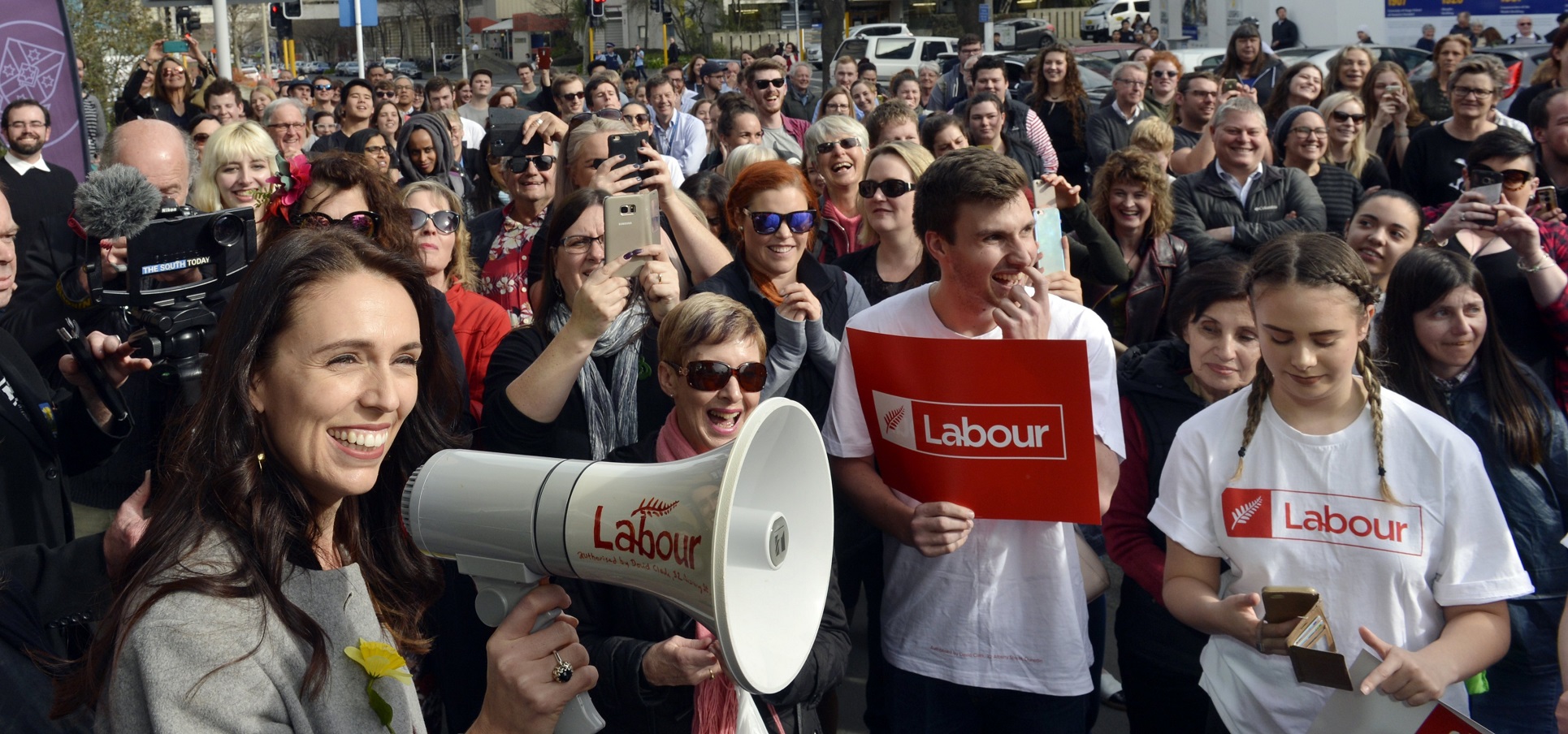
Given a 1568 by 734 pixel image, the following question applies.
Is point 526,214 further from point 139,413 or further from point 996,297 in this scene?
Result: point 996,297

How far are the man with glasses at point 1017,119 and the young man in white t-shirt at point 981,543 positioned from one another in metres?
4.71

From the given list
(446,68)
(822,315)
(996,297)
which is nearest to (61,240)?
(822,315)

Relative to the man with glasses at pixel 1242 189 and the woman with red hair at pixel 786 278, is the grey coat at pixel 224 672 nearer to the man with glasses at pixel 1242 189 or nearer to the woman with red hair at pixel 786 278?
the woman with red hair at pixel 786 278

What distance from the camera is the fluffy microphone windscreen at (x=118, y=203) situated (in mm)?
3043

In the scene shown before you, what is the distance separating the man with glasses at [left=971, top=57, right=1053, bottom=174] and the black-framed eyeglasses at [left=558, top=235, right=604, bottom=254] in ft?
14.9

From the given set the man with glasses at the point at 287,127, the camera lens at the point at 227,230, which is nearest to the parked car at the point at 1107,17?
the man with glasses at the point at 287,127

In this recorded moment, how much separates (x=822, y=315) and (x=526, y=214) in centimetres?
221

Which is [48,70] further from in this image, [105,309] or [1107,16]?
[1107,16]

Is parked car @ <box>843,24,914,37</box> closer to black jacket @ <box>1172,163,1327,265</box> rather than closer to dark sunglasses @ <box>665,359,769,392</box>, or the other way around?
black jacket @ <box>1172,163,1327,265</box>

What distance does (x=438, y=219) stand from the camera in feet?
13.5

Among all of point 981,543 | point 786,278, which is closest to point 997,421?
point 981,543

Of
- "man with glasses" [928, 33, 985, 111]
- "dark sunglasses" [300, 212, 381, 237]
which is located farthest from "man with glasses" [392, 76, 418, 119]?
"dark sunglasses" [300, 212, 381, 237]

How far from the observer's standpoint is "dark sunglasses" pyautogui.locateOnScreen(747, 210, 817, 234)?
3699 mm

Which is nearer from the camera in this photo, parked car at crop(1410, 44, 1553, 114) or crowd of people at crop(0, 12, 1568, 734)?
crowd of people at crop(0, 12, 1568, 734)
